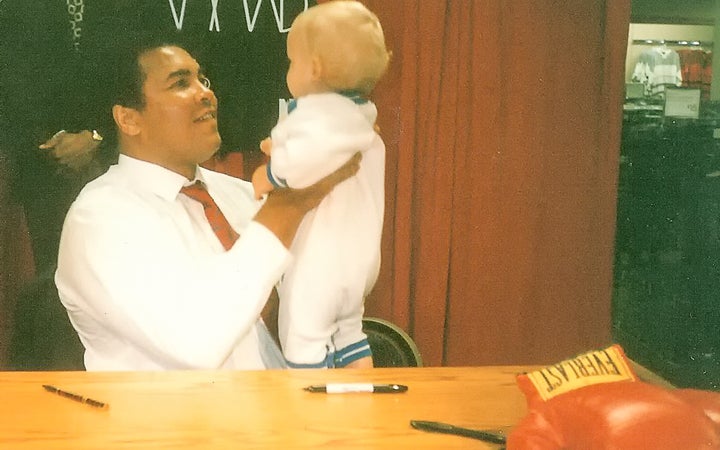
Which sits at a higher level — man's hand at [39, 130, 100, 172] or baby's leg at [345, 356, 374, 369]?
man's hand at [39, 130, 100, 172]

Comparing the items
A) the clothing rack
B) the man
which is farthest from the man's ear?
the clothing rack

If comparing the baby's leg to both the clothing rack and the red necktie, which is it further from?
the clothing rack

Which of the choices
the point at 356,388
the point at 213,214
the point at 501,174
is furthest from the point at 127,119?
the point at 501,174

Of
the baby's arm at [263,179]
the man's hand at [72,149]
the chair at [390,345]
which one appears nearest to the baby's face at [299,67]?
the baby's arm at [263,179]

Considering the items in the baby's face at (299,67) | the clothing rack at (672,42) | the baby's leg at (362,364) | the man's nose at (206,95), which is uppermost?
the clothing rack at (672,42)

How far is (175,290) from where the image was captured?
1.19 metres

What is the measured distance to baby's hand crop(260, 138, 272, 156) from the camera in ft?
4.13

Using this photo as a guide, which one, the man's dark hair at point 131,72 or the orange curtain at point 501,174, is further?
the orange curtain at point 501,174

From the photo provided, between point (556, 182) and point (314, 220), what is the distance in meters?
0.54

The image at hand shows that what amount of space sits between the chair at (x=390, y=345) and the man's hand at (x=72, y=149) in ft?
2.01

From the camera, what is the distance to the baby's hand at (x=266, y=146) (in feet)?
4.13

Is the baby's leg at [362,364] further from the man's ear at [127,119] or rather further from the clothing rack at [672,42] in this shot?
the clothing rack at [672,42]

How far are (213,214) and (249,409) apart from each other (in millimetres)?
392

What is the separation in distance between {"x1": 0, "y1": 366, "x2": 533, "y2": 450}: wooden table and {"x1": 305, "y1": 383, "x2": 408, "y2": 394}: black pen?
10mm
